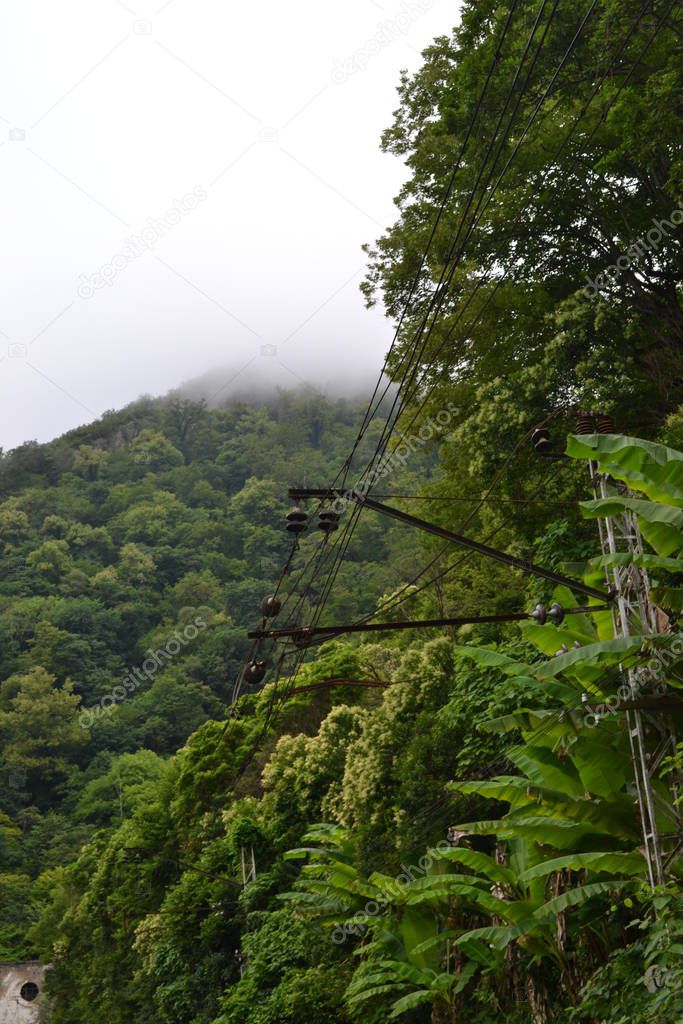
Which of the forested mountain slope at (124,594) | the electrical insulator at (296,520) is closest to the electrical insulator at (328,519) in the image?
the electrical insulator at (296,520)

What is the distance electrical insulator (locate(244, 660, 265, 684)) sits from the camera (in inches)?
378

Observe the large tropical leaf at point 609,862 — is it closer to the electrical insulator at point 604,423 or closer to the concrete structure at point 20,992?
the electrical insulator at point 604,423

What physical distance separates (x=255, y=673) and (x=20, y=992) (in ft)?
113

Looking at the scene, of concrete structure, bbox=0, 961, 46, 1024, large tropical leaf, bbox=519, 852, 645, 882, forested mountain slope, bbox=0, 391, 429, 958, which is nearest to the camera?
large tropical leaf, bbox=519, 852, 645, 882

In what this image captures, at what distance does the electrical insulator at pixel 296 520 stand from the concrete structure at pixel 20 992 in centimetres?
3578

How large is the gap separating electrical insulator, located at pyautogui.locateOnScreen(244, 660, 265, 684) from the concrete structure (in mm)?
33183

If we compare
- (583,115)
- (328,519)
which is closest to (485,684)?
(328,519)

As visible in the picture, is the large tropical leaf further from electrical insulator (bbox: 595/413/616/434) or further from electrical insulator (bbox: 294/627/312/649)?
electrical insulator (bbox: 595/413/616/434)

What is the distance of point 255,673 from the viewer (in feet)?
32.0

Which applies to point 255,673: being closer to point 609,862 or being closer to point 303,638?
point 303,638

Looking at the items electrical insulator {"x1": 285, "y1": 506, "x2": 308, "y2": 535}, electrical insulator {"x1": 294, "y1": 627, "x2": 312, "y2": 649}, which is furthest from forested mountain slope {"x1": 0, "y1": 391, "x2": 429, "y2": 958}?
electrical insulator {"x1": 285, "y1": 506, "x2": 308, "y2": 535}

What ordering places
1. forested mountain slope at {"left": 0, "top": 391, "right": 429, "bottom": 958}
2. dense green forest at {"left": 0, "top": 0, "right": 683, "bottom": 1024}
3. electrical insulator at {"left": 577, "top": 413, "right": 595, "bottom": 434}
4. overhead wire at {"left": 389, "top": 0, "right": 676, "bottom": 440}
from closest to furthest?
overhead wire at {"left": 389, "top": 0, "right": 676, "bottom": 440}, dense green forest at {"left": 0, "top": 0, "right": 683, "bottom": 1024}, electrical insulator at {"left": 577, "top": 413, "right": 595, "bottom": 434}, forested mountain slope at {"left": 0, "top": 391, "right": 429, "bottom": 958}

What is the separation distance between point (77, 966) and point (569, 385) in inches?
1070

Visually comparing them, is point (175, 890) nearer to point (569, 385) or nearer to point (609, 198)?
point (569, 385)
